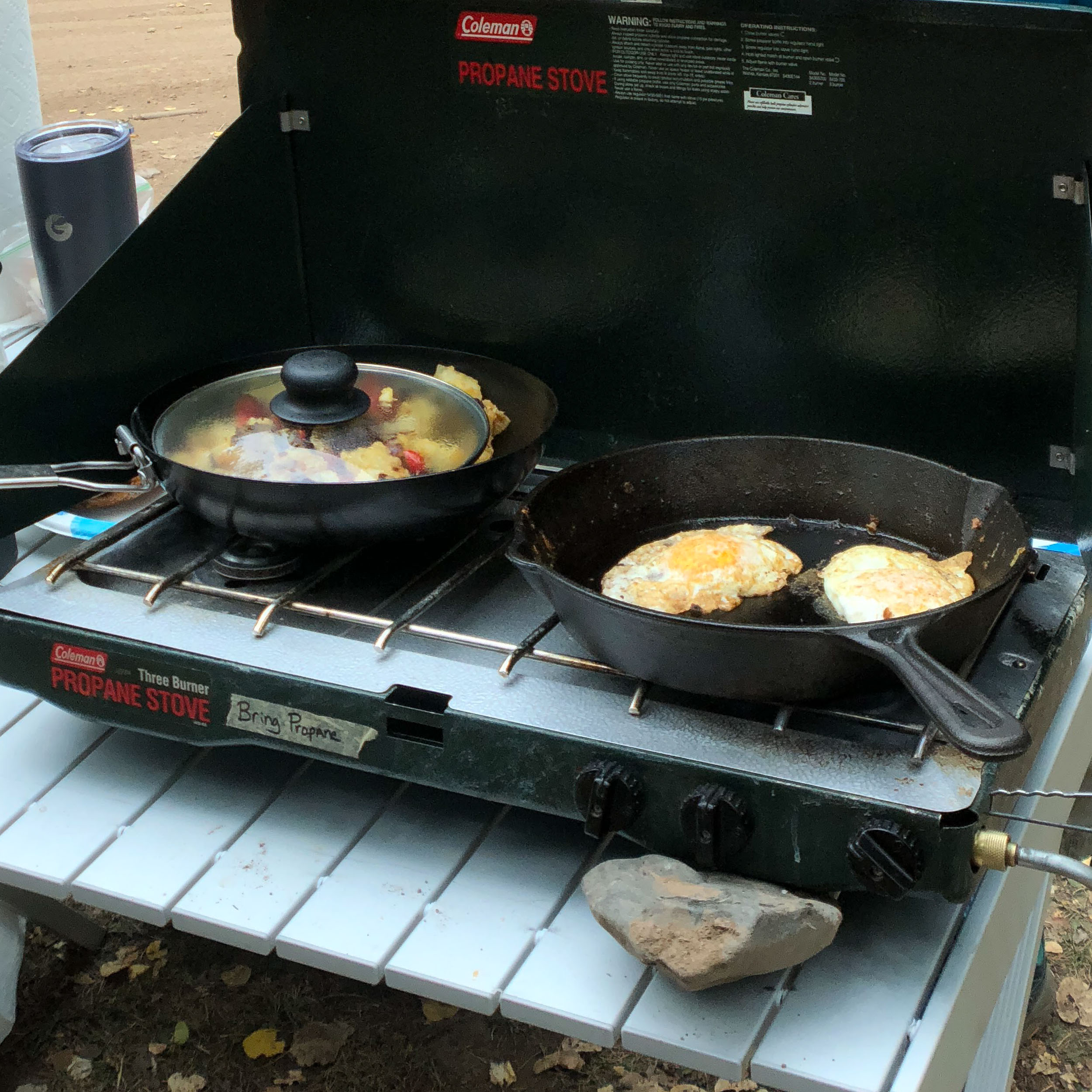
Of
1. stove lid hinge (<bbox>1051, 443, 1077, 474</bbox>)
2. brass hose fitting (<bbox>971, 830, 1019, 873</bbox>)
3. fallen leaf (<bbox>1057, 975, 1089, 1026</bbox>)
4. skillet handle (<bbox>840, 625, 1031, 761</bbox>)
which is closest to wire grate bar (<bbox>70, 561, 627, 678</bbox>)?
skillet handle (<bbox>840, 625, 1031, 761</bbox>)

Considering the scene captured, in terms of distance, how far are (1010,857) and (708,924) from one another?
31 cm

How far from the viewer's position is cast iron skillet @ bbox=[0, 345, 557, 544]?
1.67 meters

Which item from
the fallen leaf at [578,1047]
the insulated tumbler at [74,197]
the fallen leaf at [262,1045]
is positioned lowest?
the fallen leaf at [578,1047]

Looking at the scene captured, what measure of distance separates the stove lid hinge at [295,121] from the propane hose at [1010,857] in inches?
A: 61.9

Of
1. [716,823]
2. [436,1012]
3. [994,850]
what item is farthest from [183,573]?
[436,1012]

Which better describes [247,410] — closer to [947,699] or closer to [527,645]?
[527,645]

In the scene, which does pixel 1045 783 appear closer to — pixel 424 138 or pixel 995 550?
pixel 995 550

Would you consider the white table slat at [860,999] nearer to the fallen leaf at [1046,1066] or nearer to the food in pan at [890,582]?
the food in pan at [890,582]

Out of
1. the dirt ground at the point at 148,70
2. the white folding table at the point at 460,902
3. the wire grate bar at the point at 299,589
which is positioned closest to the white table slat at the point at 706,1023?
the white folding table at the point at 460,902

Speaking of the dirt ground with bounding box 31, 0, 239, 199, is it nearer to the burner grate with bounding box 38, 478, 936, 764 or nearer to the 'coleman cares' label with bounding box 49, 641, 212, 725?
the burner grate with bounding box 38, 478, 936, 764

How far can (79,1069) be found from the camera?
2.46 m

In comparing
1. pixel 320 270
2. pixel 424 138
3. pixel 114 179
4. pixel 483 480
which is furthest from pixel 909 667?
pixel 114 179

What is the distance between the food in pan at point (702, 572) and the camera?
67.1 inches

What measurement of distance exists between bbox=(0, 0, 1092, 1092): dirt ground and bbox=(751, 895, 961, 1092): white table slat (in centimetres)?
114
